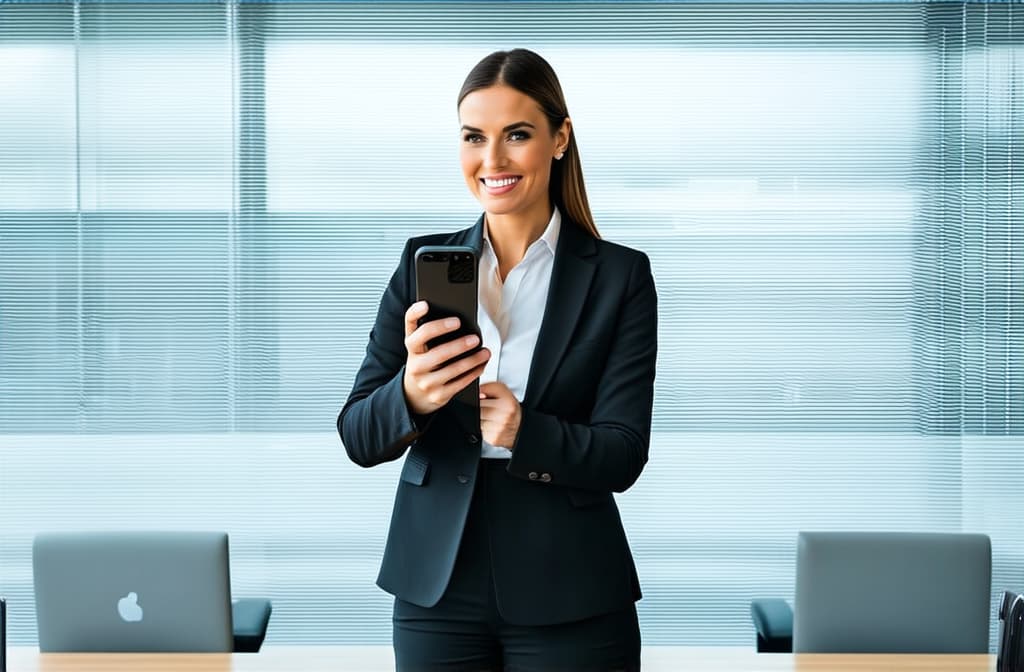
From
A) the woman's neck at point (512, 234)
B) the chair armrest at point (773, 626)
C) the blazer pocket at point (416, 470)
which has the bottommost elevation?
the chair armrest at point (773, 626)

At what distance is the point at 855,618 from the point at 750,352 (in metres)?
1.37

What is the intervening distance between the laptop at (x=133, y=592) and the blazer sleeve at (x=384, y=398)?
38.7 inches

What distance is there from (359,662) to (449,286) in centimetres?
108

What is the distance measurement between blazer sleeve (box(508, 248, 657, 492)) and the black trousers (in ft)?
0.39

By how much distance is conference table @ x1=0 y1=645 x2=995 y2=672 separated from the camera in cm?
219

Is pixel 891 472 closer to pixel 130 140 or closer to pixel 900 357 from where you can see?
pixel 900 357

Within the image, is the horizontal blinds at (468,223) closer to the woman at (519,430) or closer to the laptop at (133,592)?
the laptop at (133,592)

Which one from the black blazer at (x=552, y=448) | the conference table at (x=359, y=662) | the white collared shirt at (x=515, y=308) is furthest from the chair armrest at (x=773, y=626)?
the white collared shirt at (x=515, y=308)

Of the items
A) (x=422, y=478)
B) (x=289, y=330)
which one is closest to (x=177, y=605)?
(x=422, y=478)

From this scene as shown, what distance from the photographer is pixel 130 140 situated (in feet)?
12.3

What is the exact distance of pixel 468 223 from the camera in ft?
12.5

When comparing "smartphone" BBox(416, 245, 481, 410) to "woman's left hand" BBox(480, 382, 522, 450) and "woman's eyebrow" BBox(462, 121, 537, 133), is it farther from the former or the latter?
"woman's eyebrow" BBox(462, 121, 537, 133)

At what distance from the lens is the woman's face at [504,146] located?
1625 mm

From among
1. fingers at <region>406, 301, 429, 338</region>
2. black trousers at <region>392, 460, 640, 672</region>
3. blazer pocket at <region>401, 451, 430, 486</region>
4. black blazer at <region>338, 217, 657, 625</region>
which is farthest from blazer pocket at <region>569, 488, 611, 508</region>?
fingers at <region>406, 301, 429, 338</region>
